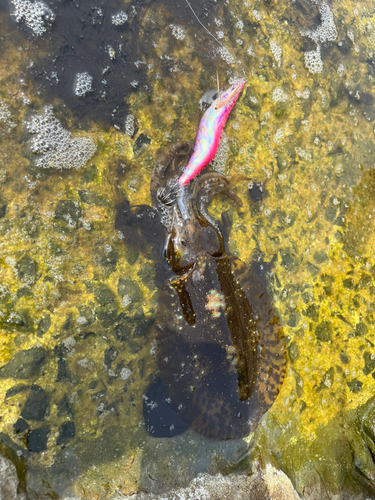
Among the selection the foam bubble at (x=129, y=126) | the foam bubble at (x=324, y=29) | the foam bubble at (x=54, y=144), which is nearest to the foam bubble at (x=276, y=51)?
the foam bubble at (x=324, y=29)

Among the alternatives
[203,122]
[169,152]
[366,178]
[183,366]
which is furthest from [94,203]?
[366,178]

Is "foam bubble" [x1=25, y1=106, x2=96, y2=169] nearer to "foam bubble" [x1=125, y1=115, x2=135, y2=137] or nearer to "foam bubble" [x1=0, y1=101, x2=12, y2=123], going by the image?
"foam bubble" [x1=0, y1=101, x2=12, y2=123]

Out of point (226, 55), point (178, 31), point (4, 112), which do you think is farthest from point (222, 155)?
point (4, 112)

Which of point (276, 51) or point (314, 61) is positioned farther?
point (314, 61)

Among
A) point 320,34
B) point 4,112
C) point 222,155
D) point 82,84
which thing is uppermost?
point 320,34

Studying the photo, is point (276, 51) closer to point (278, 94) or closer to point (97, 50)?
point (278, 94)

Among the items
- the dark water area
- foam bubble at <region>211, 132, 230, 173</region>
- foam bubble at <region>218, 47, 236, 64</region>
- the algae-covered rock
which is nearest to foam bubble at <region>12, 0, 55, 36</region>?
the dark water area
